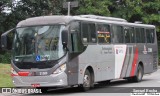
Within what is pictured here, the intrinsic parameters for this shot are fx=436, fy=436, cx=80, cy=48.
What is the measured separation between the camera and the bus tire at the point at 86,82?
17.8 m

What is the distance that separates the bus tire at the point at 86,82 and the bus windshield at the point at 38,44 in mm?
1928

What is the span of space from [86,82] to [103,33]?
9.42ft

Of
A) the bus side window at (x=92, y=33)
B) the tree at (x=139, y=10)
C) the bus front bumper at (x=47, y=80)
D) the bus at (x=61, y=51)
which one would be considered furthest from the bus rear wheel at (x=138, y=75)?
the tree at (x=139, y=10)

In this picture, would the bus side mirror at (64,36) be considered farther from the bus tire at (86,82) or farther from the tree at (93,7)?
the tree at (93,7)

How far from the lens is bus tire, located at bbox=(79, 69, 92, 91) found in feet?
58.3

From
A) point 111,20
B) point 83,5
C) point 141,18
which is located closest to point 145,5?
point 141,18

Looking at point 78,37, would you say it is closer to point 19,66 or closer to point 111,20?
point 19,66

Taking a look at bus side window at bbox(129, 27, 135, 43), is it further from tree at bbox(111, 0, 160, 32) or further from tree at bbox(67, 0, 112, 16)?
tree at bbox(111, 0, 160, 32)

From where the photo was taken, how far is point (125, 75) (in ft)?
71.9

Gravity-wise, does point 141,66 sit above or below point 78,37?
below

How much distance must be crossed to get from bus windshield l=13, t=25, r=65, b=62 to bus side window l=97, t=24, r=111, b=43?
9.78 ft

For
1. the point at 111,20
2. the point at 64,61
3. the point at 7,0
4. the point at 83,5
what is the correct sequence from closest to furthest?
the point at 64,61 → the point at 111,20 → the point at 7,0 → the point at 83,5

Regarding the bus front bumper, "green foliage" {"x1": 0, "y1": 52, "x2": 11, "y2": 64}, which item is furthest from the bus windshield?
"green foliage" {"x1": 0, "y1": 52, "x2": 11, "y2": 64}

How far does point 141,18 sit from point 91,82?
22650 millimetres
